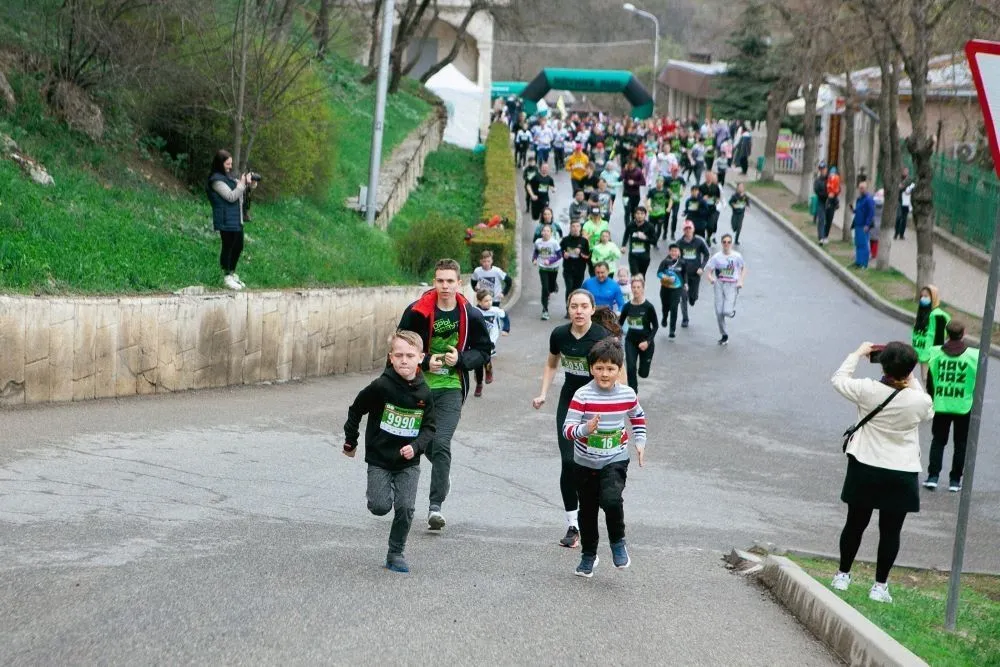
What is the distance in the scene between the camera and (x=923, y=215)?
24859 mm

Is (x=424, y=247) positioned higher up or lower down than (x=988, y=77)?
lower down

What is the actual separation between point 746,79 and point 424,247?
133 ft

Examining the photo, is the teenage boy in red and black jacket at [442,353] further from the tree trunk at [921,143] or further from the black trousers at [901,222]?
the black trousers at [901,222]

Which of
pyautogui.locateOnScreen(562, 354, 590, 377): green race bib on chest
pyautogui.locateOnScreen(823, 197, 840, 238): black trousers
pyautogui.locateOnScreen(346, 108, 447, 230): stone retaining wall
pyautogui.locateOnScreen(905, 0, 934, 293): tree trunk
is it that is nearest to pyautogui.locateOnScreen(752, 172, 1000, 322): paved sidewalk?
pyautogui.locateOnScreen(905, 0, 934, 293): tree trunk

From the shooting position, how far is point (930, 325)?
1457cm

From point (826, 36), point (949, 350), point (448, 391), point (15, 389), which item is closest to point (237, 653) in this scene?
point (448, 391)

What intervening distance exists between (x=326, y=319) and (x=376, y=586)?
391 inches

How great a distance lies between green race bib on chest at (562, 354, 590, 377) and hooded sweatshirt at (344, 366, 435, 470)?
67.8 inches

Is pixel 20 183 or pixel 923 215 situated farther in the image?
pixel 923 215

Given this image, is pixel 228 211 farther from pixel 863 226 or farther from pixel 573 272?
pixel 863 226

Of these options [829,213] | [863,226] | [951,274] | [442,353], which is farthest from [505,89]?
[442,353]

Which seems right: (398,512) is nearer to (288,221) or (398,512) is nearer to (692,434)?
(692,434)

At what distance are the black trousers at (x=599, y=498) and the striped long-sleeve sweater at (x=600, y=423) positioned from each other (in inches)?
2.1

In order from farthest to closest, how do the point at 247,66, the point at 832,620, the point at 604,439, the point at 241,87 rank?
the point at 247,66 < the point at 241,87 < the point at 604,439 < the point at 832,620
